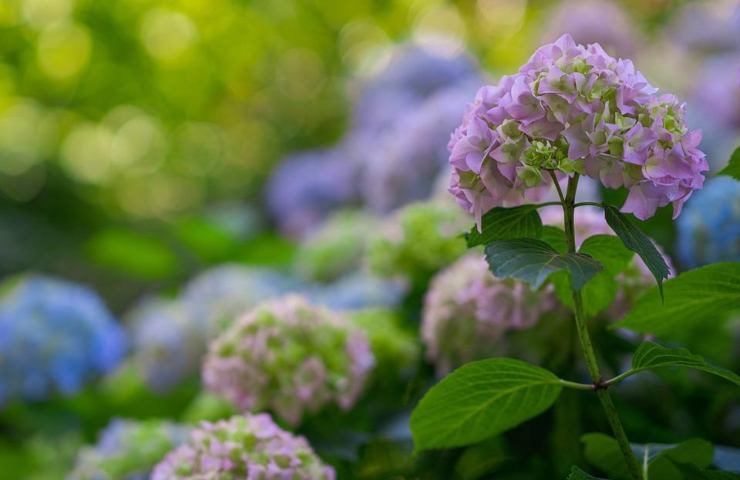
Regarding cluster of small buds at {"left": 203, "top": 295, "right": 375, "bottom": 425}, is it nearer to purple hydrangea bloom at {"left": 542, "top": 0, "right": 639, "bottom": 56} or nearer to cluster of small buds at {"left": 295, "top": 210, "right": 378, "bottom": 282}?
cluster of small buds at {"left": 295, "top": 210, "right": 378, "bottom": 282}

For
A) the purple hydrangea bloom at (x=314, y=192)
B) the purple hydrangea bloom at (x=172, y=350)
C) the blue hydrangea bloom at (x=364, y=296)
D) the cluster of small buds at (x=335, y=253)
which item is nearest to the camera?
the blue hydrangea bloom at (x=364, y=296)

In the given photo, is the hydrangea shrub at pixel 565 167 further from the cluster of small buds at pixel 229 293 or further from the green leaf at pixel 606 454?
the cluster of small buds at pixel 229 293

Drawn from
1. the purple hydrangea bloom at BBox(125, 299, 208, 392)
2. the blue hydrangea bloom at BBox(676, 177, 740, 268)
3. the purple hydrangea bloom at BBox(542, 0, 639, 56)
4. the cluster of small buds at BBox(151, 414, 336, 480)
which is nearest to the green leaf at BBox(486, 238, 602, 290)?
the cluster of small buds at BBox(151, 414, 336, 480)

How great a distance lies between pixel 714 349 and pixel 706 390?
0.06 meters

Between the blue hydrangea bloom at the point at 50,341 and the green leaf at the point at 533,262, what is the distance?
873 millimetres

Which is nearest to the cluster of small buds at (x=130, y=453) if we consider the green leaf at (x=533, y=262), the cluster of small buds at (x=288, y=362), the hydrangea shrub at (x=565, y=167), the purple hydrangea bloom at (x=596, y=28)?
the cluster of small buds at (x=288, y=362)

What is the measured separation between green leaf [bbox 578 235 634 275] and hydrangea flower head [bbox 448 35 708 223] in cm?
7

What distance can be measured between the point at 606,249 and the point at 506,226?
0.30 ft

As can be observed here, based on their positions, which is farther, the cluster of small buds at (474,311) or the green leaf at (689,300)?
the cluster of small buds at (474,311)

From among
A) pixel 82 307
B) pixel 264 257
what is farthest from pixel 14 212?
pixel 82 307

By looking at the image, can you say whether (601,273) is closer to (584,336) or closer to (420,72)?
(584,336)

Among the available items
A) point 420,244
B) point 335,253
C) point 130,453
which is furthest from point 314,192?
point 130,453

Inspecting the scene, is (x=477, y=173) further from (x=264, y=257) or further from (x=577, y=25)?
(x=577, y=25)

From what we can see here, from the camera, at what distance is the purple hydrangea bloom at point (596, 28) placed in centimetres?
192
